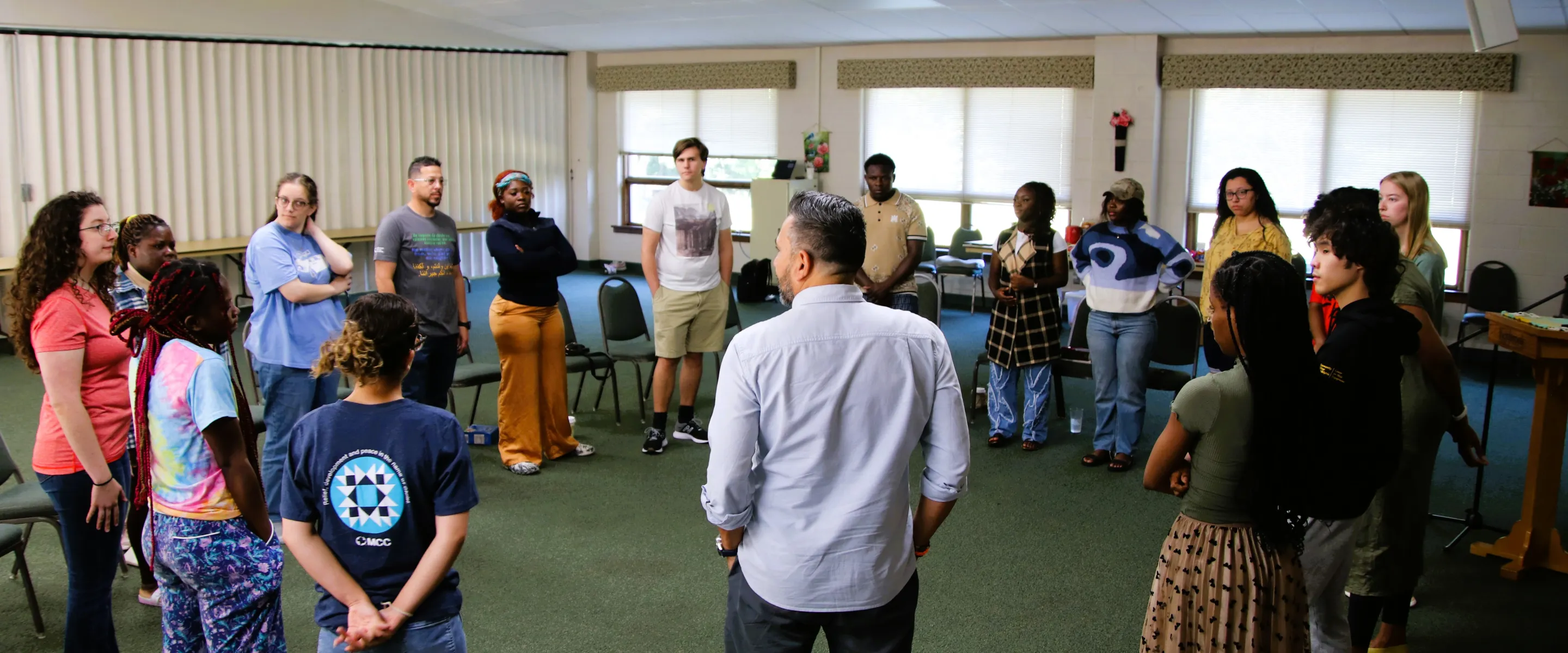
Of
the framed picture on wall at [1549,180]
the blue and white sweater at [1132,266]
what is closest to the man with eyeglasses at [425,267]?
the blue and white sweater at [1132,266]

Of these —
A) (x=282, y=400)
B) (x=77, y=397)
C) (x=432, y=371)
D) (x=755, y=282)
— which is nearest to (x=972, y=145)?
(x=755, y=282)

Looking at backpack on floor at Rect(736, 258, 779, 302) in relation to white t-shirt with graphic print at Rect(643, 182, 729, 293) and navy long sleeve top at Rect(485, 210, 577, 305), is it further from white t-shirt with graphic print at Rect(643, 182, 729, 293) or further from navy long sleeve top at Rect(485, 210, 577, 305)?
navy long sleeve top at Rect(485, 210, 577, 305)

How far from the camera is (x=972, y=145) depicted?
34.3 ft

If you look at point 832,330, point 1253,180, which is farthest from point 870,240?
point 832,330

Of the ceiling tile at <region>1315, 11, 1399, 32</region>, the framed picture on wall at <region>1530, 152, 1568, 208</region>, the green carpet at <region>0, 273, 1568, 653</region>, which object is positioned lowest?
the green carpet at <region>0, 273, 1568, 653</region>

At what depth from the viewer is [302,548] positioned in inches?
82.5

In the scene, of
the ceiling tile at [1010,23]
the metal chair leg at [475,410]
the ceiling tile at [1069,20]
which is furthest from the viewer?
the ceiling tile at [1010,23]

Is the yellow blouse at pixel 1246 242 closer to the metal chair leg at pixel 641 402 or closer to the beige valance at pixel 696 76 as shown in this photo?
the metal chair leg at pixel 641 402

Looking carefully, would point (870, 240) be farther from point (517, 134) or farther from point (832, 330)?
point (517, 134)

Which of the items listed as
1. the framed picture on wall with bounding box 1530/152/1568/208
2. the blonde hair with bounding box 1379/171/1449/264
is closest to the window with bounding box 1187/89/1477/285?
the framed picture on wall with bounding box 1530/152/1568/208

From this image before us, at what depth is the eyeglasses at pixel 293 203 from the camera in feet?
13.3

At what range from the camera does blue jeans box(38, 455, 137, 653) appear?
283 cm

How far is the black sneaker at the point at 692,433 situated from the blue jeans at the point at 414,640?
3.43 metres

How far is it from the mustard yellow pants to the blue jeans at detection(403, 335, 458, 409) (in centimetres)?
21
